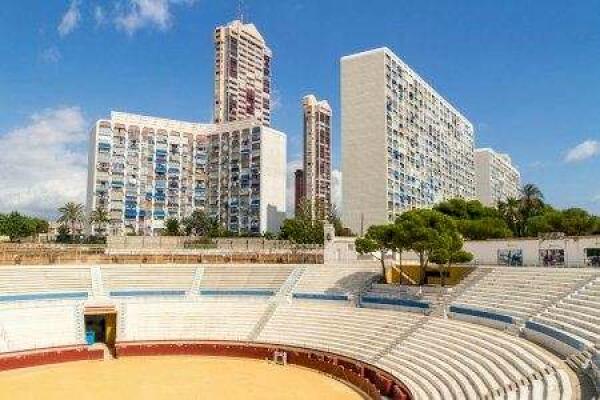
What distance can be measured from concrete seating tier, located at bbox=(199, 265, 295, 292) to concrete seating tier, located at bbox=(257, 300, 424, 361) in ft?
15.4

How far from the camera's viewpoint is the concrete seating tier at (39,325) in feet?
146

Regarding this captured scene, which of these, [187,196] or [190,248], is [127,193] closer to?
[187,196]

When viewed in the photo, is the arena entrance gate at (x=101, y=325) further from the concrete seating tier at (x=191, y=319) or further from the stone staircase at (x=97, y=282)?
the stone staircase at (x=97, y=282)

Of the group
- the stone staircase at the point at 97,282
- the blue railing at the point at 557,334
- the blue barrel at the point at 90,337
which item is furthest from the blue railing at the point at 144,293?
the blue railing at the point at 557,334

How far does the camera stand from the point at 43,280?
51875 mm

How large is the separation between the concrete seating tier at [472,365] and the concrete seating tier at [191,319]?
16.9 metres

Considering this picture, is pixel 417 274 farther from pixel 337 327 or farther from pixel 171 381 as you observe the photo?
pixel 171 381

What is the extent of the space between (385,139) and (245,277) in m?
46.5

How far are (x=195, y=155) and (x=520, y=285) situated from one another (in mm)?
118835

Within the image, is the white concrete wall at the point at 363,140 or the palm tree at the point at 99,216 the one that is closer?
the white concrete wall at the point at 363,140

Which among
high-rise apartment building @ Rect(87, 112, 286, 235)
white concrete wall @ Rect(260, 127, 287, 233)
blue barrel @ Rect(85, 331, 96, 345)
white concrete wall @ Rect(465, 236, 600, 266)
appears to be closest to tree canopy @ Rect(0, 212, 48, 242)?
high-rise apartment building @ Rect(87, 112, 286, 235)

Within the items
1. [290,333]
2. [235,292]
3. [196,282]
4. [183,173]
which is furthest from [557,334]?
[183,173]

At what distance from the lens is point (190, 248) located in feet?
209

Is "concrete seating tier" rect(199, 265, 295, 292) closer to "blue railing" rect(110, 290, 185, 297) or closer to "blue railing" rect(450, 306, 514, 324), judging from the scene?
"blue railing" rect(110, 290, 185, 297)
